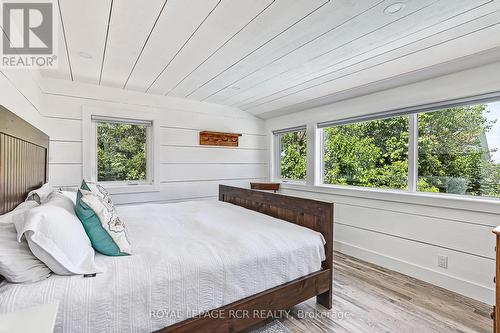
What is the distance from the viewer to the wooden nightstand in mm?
727

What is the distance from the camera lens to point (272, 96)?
342 centimetres

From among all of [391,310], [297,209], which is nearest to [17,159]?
[297,209]

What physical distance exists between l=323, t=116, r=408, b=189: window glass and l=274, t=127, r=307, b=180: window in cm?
41

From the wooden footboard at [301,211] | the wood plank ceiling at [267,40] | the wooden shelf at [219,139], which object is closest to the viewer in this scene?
the wood plank ceiling at [267,40]

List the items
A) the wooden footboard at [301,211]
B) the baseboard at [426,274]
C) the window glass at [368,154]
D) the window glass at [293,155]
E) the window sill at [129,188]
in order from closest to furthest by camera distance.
Answer: the wooden footboard at [301,211]
the baseboard at [426,274]
the window glass at [368,154]
the window sill at [129,188]
the window glass at [293,155]

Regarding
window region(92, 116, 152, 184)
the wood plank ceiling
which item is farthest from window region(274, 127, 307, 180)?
window region(92, 116, 152, 184)

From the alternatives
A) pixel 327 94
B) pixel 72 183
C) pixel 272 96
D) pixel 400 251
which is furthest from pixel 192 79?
pixel 400 251

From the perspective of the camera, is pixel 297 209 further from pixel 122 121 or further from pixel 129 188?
pixel 122 121

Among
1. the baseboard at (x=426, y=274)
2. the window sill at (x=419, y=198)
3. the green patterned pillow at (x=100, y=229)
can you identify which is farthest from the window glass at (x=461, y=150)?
the green patterned pillow at (x=100, y=229)

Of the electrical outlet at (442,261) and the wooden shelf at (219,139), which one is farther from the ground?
the wooden shelf at (219,139)

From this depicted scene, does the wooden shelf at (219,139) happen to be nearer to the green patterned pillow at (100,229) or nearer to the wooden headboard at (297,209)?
the wooden headboard at (297,209)

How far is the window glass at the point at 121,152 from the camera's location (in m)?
3.21

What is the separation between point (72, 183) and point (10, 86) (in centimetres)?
157

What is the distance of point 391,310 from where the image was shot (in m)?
1.94
